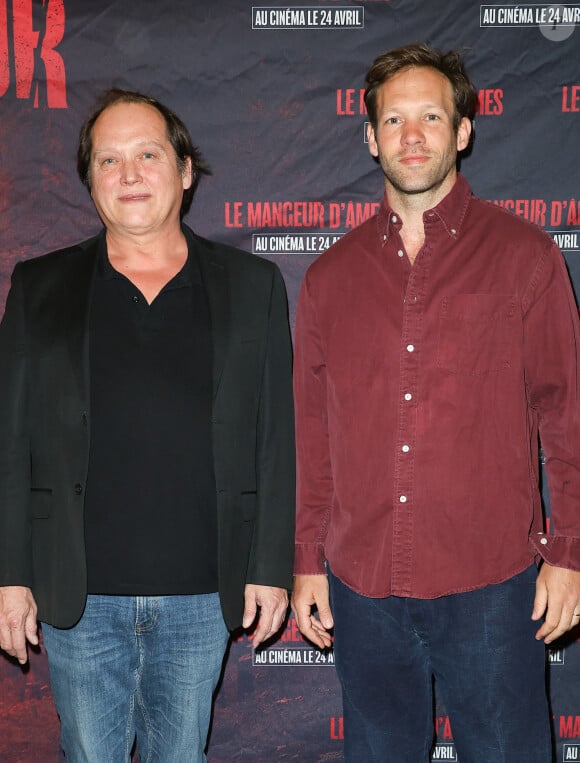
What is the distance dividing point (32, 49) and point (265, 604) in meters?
2.01

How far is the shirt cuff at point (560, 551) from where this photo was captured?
6.21 feet

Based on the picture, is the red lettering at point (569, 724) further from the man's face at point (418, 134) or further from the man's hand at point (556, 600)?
the man's face at point (418, 134)

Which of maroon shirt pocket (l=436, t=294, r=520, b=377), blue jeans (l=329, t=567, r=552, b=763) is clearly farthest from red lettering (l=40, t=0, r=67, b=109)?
blue jeans (l=329, t=567, r=552, b=763)

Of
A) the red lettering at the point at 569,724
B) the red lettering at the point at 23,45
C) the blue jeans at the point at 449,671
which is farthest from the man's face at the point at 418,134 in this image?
the red lettering at the point at 569,724

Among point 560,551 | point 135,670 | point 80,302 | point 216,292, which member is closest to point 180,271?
point 216,292

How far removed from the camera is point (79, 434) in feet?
6.37

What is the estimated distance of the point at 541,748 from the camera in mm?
1888

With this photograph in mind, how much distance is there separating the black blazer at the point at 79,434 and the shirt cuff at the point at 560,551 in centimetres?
64

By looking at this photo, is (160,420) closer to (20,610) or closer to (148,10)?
(20,610)

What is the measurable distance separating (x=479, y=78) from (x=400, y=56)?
0.70m

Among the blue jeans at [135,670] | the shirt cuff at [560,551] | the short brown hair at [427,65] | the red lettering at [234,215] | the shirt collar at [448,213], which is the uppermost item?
the short brown hair at [427,65]

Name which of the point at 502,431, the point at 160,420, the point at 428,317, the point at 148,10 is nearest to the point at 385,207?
the point at 428,317

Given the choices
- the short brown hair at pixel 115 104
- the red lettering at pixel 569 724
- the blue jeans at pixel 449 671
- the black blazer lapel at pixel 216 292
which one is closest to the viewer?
the blue jeans at pixel 449 671

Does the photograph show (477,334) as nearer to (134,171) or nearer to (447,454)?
(447,454)
